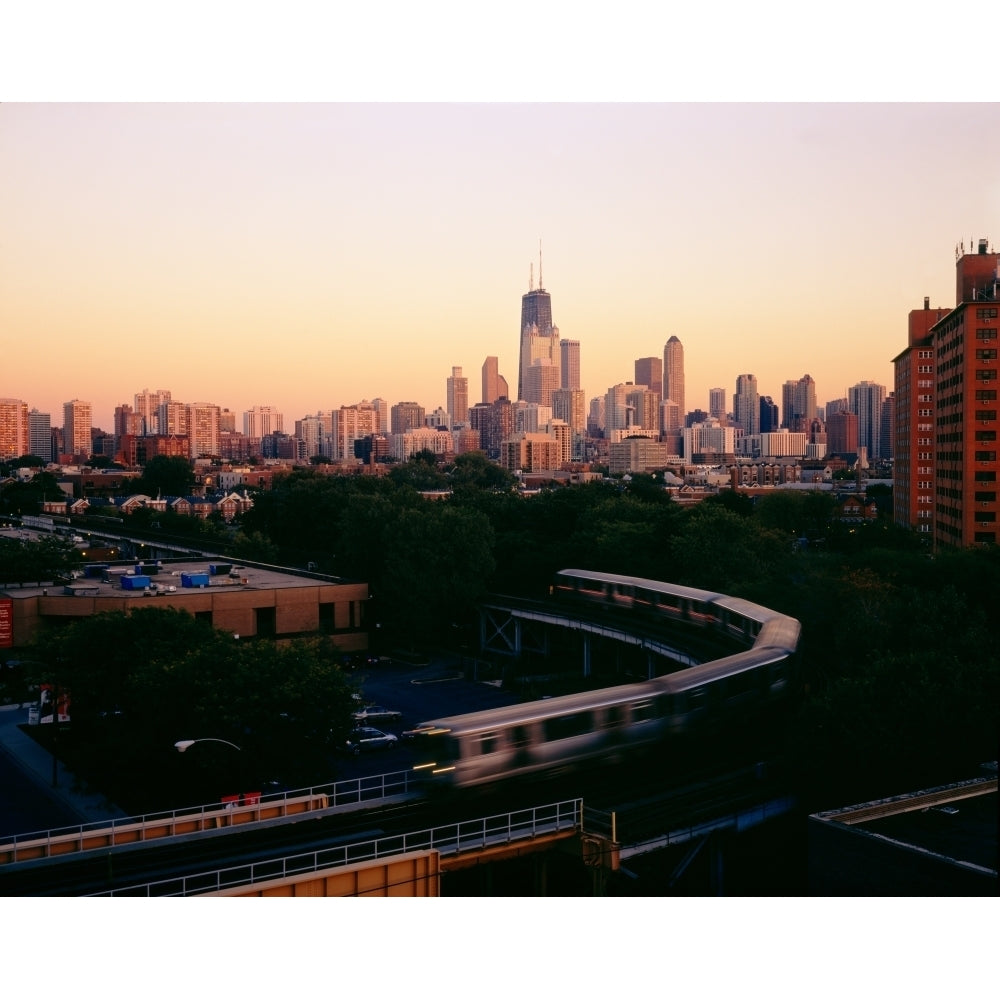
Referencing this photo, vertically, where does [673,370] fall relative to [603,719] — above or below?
above

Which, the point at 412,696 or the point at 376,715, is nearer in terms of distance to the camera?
the point at 376,715

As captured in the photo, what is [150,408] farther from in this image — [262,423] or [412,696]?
[412,696]

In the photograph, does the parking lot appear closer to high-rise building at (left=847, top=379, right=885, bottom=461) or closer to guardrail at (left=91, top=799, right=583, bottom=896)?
guardrail at (left=91, top=799, right=583, bottom=896)

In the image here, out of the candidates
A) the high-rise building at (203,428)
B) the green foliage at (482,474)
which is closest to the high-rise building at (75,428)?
the high-rise building at (203,428)

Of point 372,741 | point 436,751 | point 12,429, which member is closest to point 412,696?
point 372,741

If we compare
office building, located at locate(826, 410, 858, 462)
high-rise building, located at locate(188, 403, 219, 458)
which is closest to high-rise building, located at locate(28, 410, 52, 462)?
high-rise building, located at locate(188, 403, 219, 458)

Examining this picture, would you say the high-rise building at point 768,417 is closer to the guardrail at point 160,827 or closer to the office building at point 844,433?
the office building at point 844,433

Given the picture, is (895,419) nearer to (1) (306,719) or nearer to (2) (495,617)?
(2) (495,617)

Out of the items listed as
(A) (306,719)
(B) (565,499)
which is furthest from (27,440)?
(A) (306,719)
